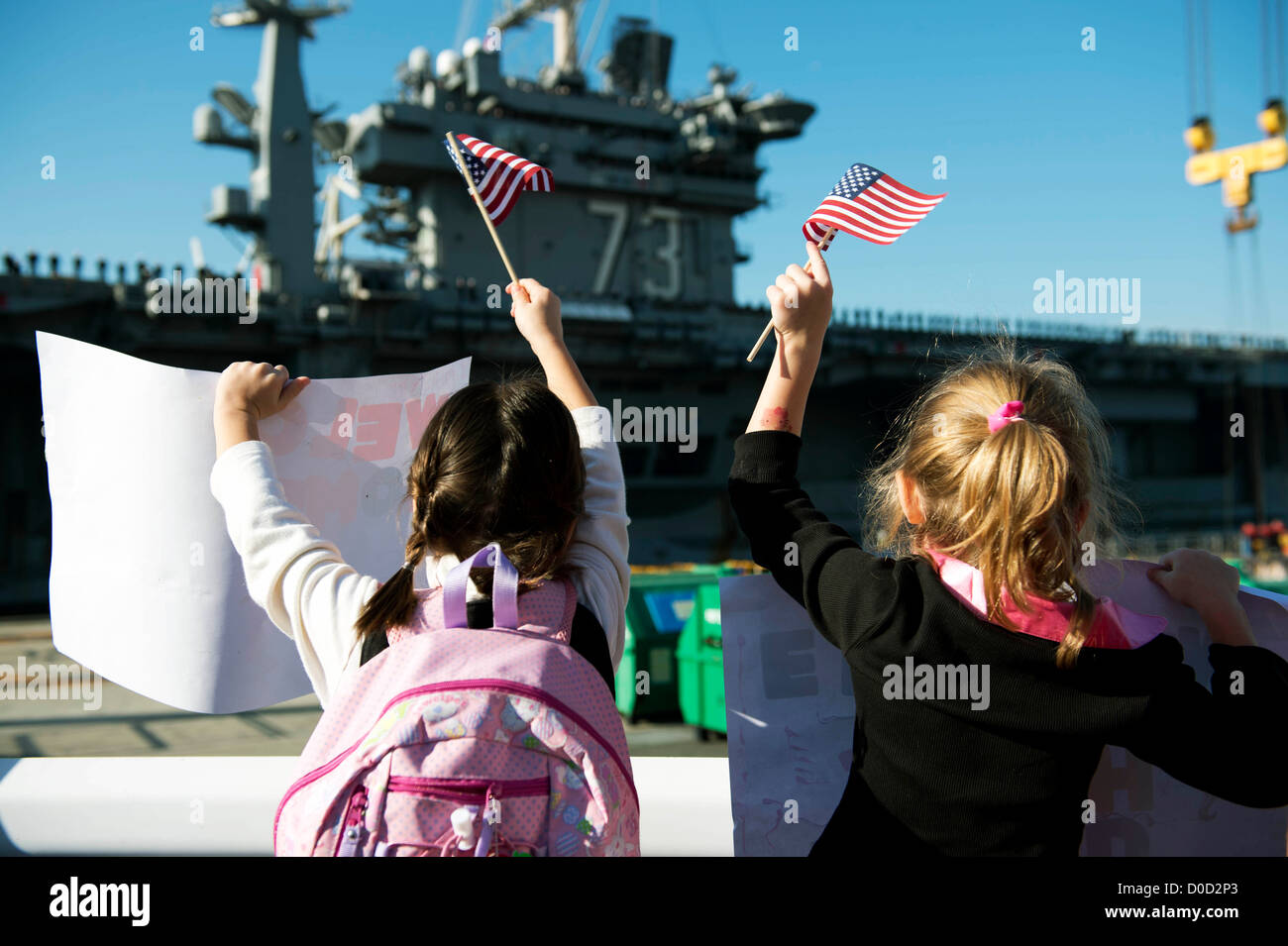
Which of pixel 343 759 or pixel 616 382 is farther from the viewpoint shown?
pixel 616 382

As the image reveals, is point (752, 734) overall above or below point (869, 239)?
below

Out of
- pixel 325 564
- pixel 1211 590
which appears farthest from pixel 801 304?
pixel 325 564

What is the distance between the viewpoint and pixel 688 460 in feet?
85.5

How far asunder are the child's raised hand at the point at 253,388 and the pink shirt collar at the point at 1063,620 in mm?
1339

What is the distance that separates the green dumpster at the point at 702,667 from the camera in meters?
8.08

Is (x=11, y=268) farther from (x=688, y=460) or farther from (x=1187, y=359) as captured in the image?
(x=1187, y=359)

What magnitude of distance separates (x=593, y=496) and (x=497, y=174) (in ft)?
3.33

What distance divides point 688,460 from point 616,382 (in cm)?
310

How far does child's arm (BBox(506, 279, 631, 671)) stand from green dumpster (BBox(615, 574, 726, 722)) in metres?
7.10

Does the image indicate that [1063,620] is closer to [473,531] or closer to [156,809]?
[473,531]

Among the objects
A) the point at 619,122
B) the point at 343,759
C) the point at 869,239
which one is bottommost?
the point at 343,759

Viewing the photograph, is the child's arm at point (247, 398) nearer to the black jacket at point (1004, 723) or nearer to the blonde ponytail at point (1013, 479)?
the black jacket at point (1004, 723)
